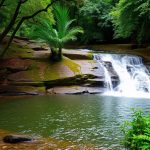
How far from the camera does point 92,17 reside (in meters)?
38.4

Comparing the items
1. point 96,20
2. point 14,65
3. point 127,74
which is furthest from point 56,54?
point 96,20

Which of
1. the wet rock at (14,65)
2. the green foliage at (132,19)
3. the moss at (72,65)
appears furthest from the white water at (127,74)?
the wet rock at (14,65)

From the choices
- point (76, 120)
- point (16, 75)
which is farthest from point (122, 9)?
point (76, 120)

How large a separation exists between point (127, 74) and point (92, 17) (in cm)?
1620

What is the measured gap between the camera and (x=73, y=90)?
20.8m

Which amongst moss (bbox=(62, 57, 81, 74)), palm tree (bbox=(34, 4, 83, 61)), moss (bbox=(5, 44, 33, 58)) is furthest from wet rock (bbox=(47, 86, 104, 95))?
moss (bbox=(5, 44, 33, 58))

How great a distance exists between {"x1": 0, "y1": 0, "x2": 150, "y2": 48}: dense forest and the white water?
12.2 feet

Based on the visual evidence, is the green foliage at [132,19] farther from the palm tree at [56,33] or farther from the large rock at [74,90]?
the large rock at [74,90]

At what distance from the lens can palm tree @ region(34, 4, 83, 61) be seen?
22.7 m

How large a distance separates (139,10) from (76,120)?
17.4 meters

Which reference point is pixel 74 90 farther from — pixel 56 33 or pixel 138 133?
pixel 138 133

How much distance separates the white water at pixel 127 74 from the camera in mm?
21672

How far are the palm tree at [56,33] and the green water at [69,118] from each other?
597 cm

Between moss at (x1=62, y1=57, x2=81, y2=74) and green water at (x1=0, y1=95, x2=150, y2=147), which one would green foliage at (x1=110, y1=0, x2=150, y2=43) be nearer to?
moss at (x1=62, y1=57, x2=81, y2=74)
